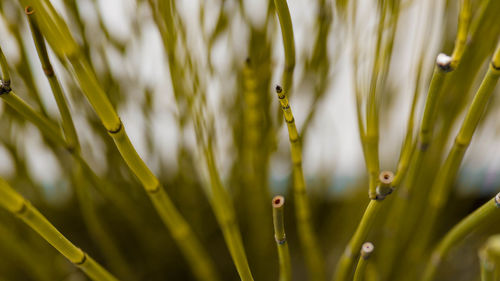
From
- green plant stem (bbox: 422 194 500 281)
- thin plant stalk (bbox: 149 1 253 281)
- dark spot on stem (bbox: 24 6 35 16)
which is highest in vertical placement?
dark spot on stem (bbox: 24 6 35 16)

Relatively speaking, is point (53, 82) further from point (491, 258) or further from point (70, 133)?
point (491, 258)

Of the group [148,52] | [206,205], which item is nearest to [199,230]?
[206,205]

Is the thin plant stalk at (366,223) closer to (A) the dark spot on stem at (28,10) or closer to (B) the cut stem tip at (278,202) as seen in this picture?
(B) the cut stem tip at (278,202)

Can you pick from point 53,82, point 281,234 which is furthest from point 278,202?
point 53,82

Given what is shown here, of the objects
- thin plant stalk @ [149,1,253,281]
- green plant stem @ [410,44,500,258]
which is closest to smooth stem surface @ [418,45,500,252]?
green plant stem @ [410,44,500,258]

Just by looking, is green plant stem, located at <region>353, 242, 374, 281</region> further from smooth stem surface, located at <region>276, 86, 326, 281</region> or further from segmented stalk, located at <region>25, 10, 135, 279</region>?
segmented stalk, located at <region>25, 10, 135, 279</region>

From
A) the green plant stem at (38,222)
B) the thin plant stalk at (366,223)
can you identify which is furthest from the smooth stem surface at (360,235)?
the green plant stem at (38,222)

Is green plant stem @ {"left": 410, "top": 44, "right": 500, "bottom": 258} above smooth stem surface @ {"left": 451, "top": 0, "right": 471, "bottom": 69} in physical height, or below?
below
